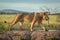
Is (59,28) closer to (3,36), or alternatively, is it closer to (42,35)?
(42,35)

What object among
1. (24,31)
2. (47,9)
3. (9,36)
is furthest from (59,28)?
(9,36)

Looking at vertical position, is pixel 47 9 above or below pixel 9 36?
above

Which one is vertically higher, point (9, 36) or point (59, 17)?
point (59, 17)

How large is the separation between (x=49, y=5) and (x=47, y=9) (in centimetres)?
7

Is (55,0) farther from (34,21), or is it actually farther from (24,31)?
(24,31)

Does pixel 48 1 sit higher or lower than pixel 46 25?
higher

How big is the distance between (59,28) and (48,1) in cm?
45

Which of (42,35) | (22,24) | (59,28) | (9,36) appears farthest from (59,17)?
(9,36)

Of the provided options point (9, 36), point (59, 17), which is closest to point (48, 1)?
point (59, 17)

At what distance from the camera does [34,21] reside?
9.24ft

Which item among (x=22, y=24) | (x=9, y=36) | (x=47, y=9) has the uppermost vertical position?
(x=47, y=9)

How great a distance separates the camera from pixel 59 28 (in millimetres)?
2805

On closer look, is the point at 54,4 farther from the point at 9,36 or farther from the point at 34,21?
the point at 9,36

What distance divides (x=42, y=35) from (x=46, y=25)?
0.56 ft
